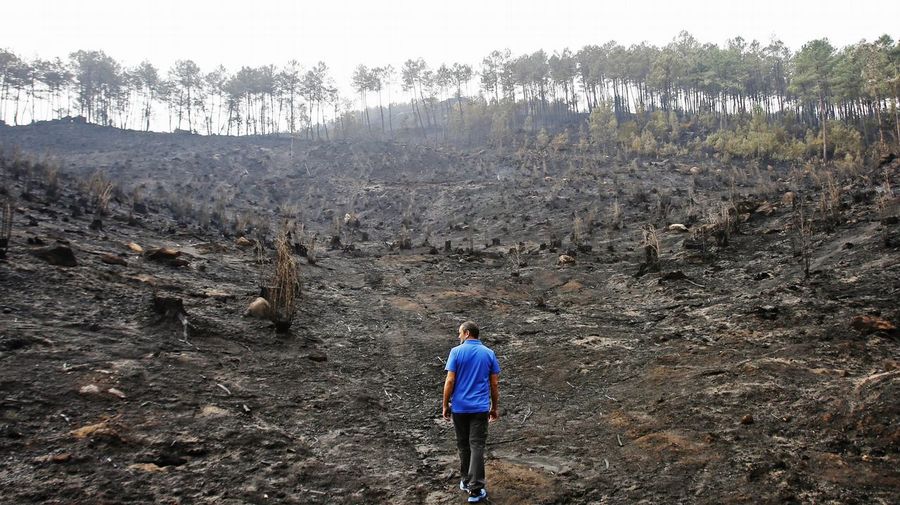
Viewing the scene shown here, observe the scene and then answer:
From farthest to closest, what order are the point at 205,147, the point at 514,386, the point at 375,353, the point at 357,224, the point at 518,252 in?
the point at 205,147 < the point at 357,224 < the point at 518,252 < the point at 375,353 < the point at 514,386

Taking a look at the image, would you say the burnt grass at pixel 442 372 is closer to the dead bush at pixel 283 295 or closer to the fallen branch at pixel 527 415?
the fallen branch at pixel 527 415

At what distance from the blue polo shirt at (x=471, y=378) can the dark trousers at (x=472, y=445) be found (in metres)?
0.08

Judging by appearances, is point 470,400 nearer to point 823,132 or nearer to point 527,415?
point 527,415

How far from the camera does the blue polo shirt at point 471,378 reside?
418 cm

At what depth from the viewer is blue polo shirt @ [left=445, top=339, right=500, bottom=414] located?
418cm

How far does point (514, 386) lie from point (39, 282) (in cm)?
773

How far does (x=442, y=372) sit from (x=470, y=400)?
11.4 feet

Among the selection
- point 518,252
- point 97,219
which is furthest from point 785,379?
point 97,219

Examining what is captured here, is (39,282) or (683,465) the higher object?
(39,282)

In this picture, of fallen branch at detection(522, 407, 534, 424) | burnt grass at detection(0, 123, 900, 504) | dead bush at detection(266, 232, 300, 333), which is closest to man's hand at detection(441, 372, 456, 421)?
burnt grass at detection(0, 123, 900, 504)

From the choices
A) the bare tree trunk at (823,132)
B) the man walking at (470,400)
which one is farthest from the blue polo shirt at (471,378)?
the bare tree trunk at (823,132)

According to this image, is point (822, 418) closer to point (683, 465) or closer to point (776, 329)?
point (683, 465)

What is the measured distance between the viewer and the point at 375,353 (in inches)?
325

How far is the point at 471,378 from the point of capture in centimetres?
422
